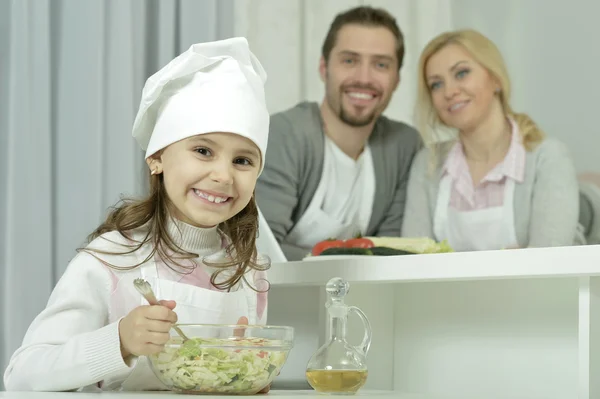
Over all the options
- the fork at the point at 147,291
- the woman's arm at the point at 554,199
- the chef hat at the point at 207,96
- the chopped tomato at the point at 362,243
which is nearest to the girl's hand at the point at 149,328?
the fork at the point at 147,291

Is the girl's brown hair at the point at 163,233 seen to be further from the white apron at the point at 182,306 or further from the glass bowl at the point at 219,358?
the glass bowl at the point at 219,358

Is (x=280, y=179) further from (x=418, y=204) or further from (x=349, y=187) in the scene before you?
(x=418, y=204)

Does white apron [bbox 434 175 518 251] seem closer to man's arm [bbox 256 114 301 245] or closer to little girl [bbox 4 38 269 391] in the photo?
man's arm [bbox 256 114 301 245]

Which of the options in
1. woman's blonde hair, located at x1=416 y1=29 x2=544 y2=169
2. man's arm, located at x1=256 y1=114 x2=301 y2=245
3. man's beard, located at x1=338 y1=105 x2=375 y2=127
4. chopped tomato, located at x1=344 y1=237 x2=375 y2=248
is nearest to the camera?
chopped tomato, located at x1=344 y1=237 x2=375 y2=248

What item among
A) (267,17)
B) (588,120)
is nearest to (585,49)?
(588,120)

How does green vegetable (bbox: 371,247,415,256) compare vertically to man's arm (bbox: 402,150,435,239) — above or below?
below

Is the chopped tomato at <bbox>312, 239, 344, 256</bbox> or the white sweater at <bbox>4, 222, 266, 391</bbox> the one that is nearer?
the white sweater at <bbox>4, 222, 266, 391</bbox>

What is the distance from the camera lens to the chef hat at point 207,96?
118cm

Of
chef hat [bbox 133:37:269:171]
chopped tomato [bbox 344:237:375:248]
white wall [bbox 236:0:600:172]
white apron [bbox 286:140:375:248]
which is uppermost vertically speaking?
white wall [bbox 236:0:600:172]

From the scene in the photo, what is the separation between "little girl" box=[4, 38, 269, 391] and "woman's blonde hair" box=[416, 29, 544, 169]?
1.14 metres

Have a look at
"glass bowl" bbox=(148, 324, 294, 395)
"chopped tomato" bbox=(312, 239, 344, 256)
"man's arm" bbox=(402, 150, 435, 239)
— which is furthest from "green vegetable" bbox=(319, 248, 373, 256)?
"man's arm" bbox=(402, 150, 435, 239)

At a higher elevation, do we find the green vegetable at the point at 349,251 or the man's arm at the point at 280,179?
the man's arm at the point at 280,179

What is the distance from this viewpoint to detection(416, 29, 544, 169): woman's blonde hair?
2252 mm

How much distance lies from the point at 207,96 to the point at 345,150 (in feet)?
4.43
